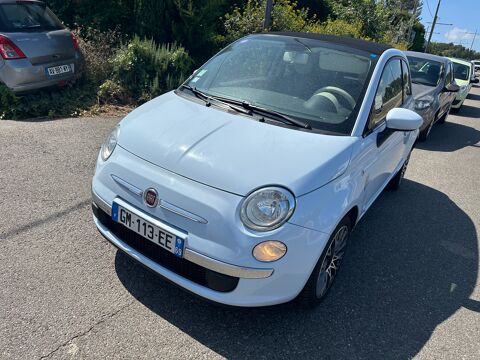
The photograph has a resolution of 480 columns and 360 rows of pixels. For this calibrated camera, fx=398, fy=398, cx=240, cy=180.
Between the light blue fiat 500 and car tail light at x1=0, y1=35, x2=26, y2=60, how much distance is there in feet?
12.2

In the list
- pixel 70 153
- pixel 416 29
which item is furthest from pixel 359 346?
pixel 416 29

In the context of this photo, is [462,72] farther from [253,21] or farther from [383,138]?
[383,138]

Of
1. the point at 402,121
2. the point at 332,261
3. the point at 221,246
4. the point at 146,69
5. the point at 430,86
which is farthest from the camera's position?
the point at 430,86

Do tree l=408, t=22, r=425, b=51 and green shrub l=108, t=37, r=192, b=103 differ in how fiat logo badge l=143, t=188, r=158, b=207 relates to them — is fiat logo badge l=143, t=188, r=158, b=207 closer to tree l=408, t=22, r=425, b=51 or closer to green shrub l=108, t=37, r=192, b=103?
green shrub l=108, t=37, r=192, b=103

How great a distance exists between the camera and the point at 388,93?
3.58 metres

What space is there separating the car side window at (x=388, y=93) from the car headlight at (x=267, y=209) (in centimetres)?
117

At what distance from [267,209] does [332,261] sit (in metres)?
0.90

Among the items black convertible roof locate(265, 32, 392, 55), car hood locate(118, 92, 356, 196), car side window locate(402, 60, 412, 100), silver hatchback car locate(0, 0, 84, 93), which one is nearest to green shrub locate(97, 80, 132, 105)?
silver hatchback car locate(0, 0, 84, 93)

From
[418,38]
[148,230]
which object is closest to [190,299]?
[148,230]

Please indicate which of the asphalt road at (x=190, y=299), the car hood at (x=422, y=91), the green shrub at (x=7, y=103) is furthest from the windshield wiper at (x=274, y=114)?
the car hood at (x=422, y=91)

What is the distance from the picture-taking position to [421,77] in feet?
27.8

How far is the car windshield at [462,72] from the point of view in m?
12.8

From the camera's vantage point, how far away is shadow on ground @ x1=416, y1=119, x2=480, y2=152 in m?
7.87

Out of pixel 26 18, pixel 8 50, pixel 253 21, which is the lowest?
A: pixel 8 50
